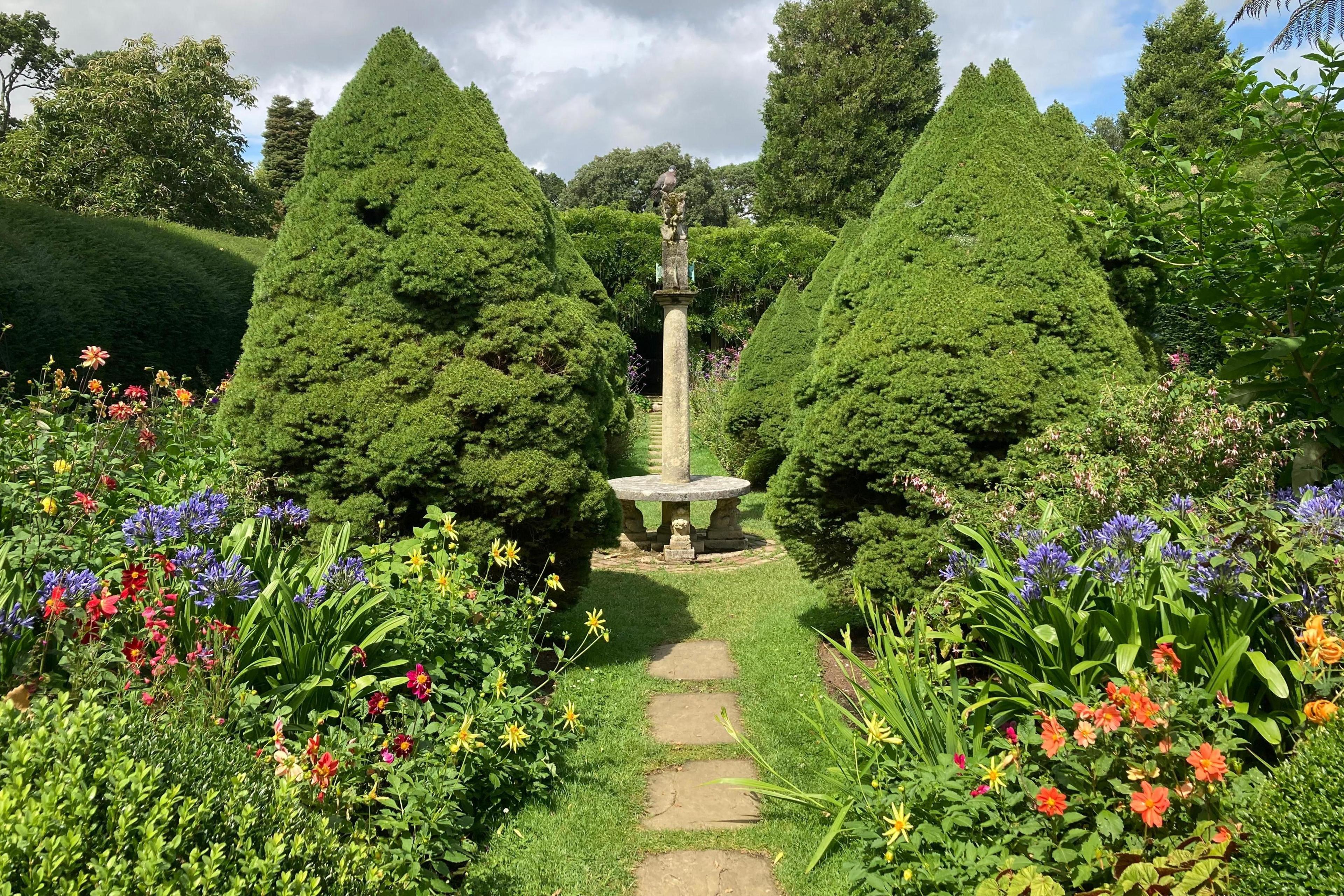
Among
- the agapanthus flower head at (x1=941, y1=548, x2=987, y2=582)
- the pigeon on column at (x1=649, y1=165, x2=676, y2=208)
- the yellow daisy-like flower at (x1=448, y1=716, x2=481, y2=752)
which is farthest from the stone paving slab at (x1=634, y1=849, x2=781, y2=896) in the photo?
the pigeon on column at (x1=649, y1=165, x2=676, y2=208)

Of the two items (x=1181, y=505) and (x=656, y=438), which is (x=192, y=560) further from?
(x=656, y=438)

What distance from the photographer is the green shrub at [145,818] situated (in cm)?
155

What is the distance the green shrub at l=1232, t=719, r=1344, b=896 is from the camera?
1735 millimetres

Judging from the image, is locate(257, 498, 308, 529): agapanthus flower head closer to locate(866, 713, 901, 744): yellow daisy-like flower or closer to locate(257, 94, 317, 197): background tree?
locate(866, 713, 901, 744): yellow daisy-like flower

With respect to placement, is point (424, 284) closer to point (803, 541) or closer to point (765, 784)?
point (803, 541)

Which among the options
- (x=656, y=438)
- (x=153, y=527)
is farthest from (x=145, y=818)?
(x=656, y=438)

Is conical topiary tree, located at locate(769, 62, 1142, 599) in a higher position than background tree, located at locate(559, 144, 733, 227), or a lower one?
lower

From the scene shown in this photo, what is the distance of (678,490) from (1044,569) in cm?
598

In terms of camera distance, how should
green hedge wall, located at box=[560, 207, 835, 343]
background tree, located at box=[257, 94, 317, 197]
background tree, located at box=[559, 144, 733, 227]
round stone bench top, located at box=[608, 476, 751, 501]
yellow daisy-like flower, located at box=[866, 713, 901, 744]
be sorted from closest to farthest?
yellow daisy-like flower, located at box=[866, 713, 901, 744] → round stone bench top, located at box=[608, 476, 751, 501] → green hedge wall, located at box=[560, 207, 835, 343] → background tree, located at box=[257, 94, 317, 197] → background tree, located at box=[559, 144, 733, 227]

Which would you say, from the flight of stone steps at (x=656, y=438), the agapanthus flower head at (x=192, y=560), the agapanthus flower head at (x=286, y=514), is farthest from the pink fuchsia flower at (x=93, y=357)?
the flight of stone steps at (x=656, y=438)

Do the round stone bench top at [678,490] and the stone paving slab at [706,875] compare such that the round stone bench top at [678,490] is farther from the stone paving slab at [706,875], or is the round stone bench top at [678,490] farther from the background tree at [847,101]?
the background tree at [847,101]

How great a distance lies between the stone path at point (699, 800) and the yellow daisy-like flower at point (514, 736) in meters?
0.62

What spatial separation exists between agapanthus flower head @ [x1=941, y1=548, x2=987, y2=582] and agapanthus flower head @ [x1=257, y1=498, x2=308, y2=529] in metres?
3.06

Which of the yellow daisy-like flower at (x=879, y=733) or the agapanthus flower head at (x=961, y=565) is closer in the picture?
the yellow daisy-like flower at (x=879, y=733)
